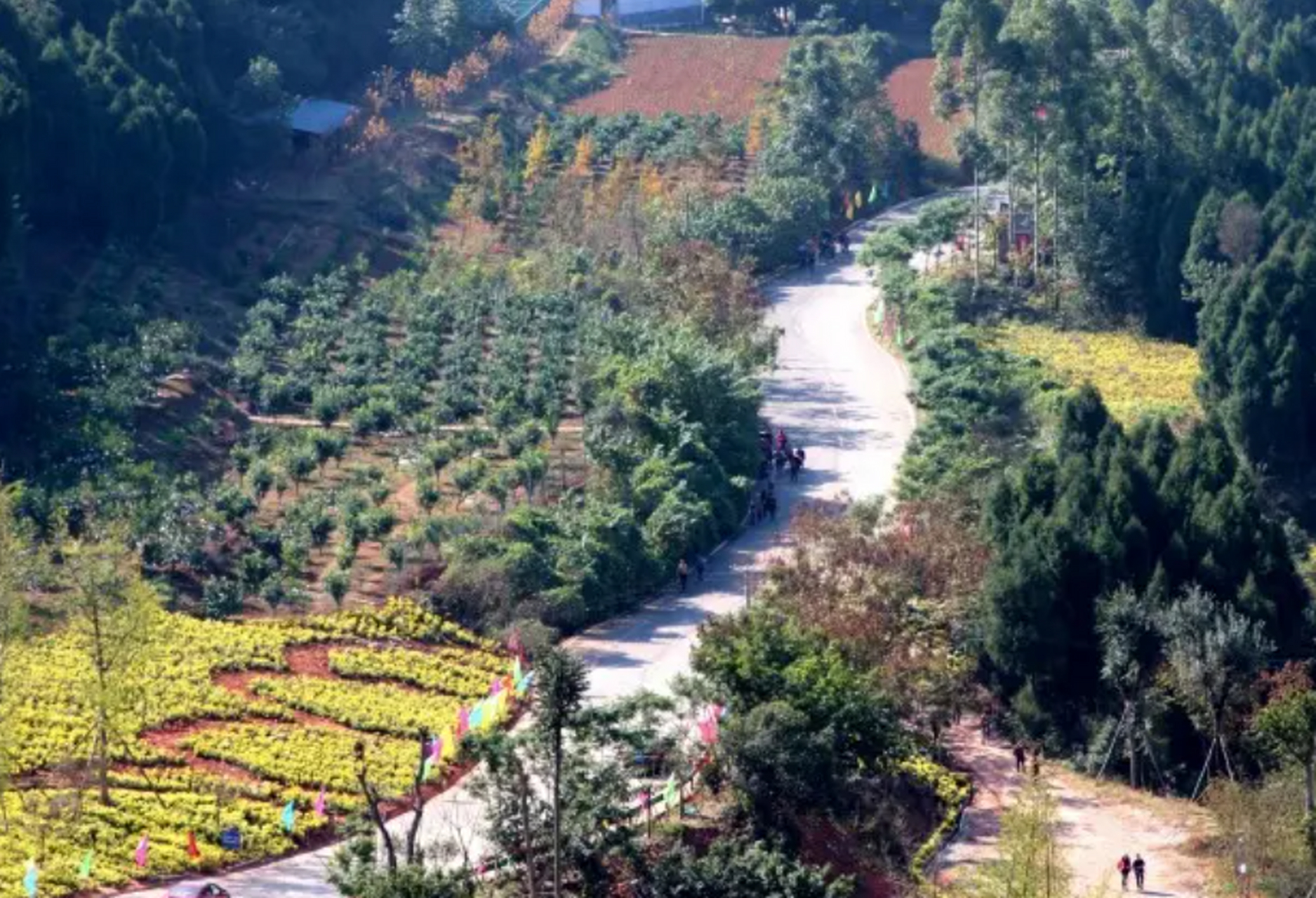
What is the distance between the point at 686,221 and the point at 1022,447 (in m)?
16.2

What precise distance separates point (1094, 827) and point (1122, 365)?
26.5m

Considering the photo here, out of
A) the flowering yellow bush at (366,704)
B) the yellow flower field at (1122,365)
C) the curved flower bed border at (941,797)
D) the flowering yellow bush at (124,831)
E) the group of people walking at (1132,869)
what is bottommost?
the group of people walking at (1132,869)

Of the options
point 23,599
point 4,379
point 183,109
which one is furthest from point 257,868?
point 183,109

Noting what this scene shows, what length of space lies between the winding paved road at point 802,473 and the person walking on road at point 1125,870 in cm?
926

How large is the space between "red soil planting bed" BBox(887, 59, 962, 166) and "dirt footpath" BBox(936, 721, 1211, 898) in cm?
3731

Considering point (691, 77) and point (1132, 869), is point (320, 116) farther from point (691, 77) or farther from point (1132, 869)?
point (1132, 869)

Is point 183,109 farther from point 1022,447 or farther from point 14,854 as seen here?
point 14,854

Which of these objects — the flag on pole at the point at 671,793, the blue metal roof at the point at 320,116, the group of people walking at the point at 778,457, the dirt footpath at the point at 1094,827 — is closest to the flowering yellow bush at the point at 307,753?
the flag on pole at the point at 671,793

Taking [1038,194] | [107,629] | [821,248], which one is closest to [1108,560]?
[107,629]

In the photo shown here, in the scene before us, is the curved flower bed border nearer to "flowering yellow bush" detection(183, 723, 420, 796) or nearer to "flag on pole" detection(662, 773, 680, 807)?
"flag on pole" detection(662, 773, 680, 807)

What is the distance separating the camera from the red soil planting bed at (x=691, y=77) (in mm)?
92562

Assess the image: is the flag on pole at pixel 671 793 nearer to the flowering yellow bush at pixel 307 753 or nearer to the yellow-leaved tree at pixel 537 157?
the flowering yellow bush at pixel 307 753

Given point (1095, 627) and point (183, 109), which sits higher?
point (183, 109)

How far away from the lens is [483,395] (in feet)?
222
